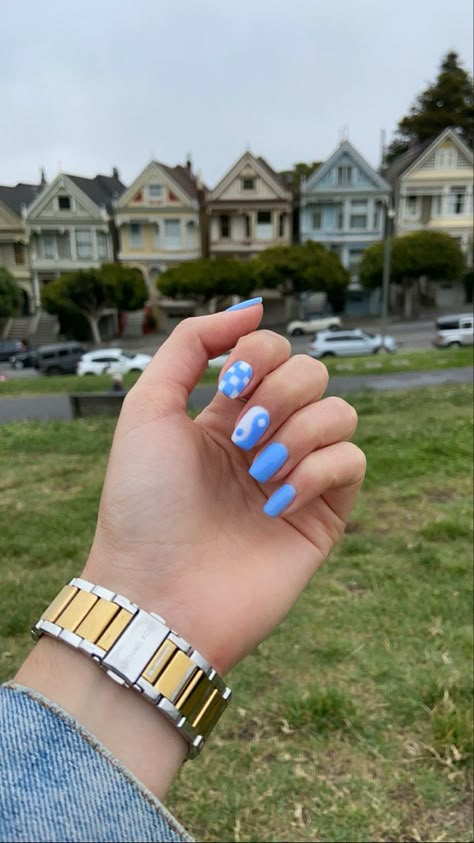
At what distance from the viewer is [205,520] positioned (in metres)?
1.24

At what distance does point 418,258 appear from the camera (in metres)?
25.0

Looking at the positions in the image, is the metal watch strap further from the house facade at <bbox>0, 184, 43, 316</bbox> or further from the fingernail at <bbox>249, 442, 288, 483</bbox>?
the house facade at <bbox>0, 184, 43, 316</bbox>

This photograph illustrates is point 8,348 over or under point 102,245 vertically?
under

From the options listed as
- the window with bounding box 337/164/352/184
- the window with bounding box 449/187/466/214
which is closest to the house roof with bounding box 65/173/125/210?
the window with bounding box 337/164/352/184

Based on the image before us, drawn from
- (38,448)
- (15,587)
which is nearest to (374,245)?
(38,448)

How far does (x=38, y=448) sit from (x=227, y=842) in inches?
165

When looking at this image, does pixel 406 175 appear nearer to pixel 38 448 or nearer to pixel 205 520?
pixel 38 448

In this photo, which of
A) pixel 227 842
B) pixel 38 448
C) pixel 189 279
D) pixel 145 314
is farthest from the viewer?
pixel 145 314

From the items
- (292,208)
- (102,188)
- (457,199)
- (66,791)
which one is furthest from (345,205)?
(66,791)

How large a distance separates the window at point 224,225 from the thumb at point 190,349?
2708 centimetres

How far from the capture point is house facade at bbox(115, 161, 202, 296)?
25.4m

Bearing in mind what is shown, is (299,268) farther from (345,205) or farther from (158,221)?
(158,221)

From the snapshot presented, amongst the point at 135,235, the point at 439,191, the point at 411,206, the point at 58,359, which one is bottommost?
the point at 58,359

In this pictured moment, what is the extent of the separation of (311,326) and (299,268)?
94.1 inches
